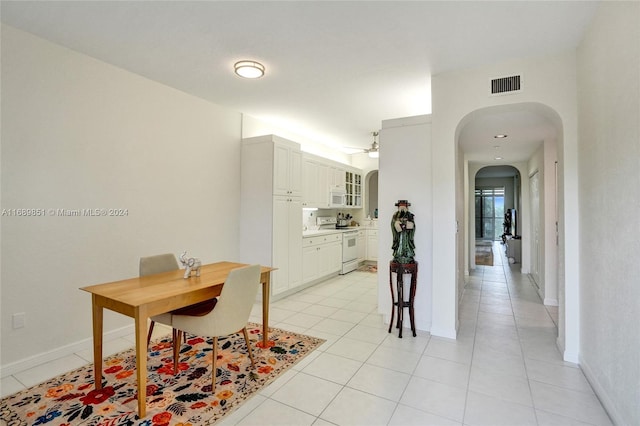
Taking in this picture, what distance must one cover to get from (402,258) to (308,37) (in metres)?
2.24

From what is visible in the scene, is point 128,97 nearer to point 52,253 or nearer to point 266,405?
point 52,253

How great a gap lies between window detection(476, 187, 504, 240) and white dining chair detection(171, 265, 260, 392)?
44.6ft

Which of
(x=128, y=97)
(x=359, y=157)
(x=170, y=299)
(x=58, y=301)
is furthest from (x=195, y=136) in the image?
(x=359, y=157)

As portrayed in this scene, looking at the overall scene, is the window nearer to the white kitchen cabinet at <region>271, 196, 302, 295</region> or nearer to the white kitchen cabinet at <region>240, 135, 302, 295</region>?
the white kitchen cabinet at <region>271, 196, 302, 295</region>

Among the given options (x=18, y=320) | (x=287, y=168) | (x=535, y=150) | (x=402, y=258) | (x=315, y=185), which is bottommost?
(x=18, y=320)

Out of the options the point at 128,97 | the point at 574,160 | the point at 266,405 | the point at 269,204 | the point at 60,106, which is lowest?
the point at 266,405

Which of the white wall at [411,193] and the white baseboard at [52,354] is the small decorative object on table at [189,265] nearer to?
the white baseboard at [52,354]

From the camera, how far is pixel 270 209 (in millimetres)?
4355

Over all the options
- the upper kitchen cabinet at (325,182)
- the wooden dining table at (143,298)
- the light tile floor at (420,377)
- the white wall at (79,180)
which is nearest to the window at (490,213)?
the upper kitchen cabinet at (325,182)

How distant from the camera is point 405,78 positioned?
335cm

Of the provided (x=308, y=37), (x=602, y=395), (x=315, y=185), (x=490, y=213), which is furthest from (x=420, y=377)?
(x=490, y=213)

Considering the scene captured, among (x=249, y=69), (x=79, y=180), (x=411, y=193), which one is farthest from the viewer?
(x=411, y=193)

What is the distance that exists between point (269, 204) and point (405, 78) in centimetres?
232

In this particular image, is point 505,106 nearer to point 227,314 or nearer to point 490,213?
point 227,314
